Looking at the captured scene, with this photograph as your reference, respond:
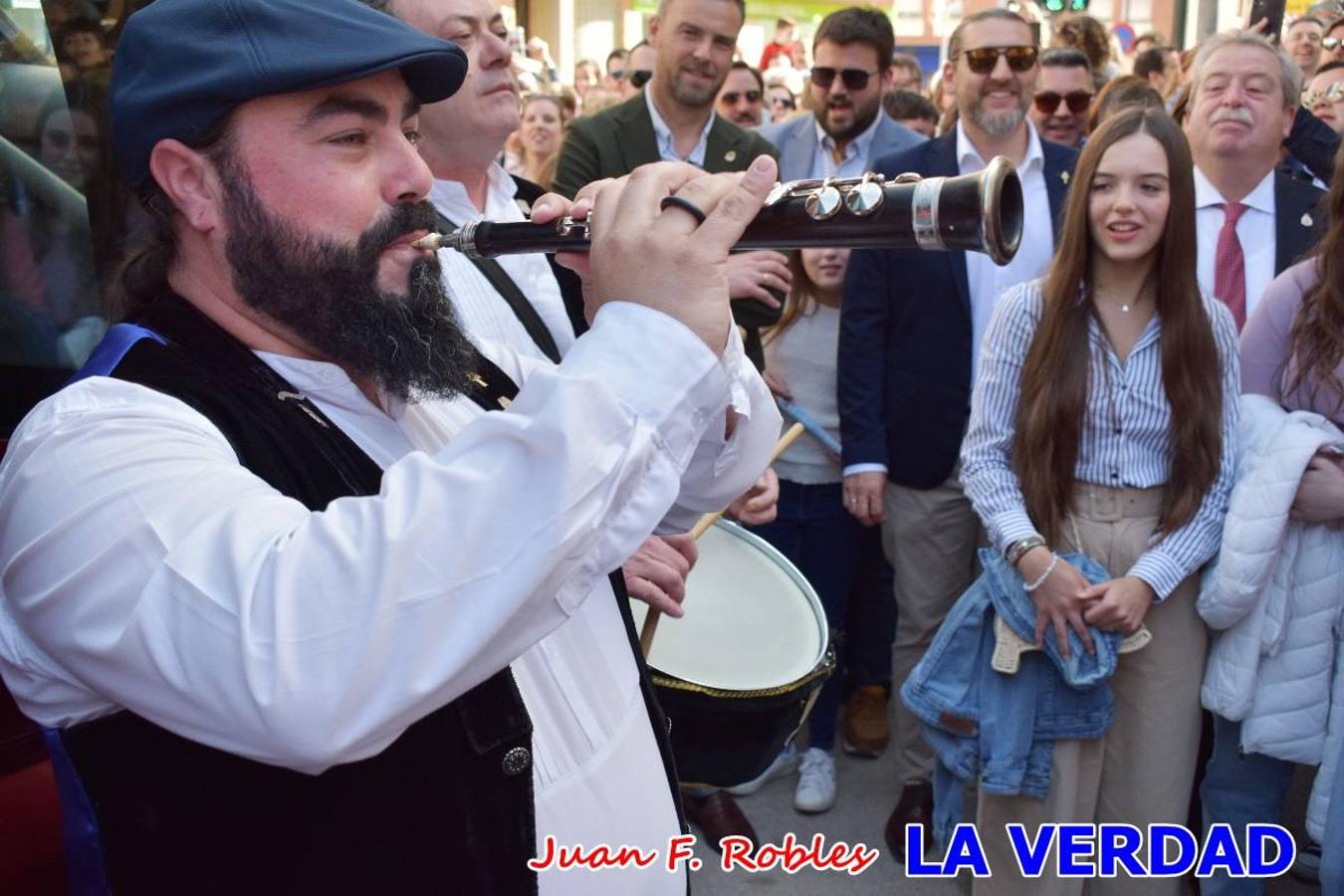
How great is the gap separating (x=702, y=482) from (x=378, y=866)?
27.8 inches

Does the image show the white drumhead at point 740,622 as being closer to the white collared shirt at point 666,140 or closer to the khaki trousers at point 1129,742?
the khaki trousers at point 1129,742

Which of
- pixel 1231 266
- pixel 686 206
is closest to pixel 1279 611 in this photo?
pixel 1231 266

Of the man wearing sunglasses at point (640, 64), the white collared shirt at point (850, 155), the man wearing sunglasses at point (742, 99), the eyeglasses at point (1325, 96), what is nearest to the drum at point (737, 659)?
the white collared shirt at point (850, 155)

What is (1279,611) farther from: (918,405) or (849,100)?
(849,100)

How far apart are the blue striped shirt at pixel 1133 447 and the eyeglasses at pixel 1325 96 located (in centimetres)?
264

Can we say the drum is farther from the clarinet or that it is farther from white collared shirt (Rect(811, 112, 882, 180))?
white collared shirt (Rect(811, 112, 882, 180))

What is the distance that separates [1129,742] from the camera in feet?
10.2

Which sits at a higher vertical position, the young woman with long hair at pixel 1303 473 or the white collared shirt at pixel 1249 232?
the white collared shirt at pixel 1249 232

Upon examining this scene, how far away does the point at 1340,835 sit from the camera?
8.83ft

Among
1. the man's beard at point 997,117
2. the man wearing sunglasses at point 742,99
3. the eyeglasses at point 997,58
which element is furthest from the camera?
the man wearing sunglasses at point 742,99

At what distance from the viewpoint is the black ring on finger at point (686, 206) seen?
128cm

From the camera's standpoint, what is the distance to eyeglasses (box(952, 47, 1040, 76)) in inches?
168

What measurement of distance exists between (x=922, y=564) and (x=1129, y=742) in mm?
1029

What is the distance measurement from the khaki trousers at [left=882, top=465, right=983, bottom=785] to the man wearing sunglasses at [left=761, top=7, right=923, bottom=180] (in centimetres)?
155
